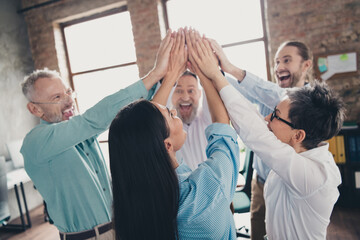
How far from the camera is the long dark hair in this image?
2.58 ft

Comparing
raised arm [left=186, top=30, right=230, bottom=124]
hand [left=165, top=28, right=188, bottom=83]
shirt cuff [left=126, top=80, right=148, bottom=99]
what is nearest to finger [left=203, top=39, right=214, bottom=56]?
raised arm [left=186, top=30, right=230, bottom=124]

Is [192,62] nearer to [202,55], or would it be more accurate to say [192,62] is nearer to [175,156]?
[202,55]

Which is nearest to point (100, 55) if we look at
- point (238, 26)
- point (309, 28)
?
point (238, 26)

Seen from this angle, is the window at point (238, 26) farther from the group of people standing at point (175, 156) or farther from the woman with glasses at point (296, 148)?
the woman with glasses at point (296, 148)

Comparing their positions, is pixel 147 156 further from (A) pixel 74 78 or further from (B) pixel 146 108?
(A) pixel 74 78

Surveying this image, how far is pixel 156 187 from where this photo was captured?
2.59ft

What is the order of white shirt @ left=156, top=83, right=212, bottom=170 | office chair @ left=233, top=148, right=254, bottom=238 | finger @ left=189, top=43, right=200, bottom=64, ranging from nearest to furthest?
1. finger @ left=189, top=43, right=200, bottom=64
2. white shirt @ left=156, top=83, right=212, bottom=170
3. office chair @ left=233, top=148, right=254, bottom=238

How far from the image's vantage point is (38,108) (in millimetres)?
1425

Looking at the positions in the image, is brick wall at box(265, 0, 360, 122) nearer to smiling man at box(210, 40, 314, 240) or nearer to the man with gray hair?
smiling man at box(210, 40, 314, 240)

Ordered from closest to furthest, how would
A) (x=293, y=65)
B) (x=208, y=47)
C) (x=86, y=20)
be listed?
(x=208, y=47) → (x=293, y=65) → (x=86, y=20)

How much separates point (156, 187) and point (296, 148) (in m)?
0.68

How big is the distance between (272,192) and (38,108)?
1.30m

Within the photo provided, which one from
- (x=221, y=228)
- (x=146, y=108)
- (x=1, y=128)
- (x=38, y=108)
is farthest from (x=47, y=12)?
(x=221, y=228)

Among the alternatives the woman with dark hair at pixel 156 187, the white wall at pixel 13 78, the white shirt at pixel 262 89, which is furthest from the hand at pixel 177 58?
the white wall at pixel 13 78
